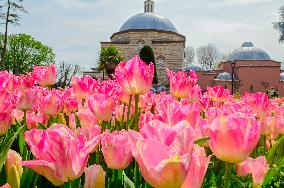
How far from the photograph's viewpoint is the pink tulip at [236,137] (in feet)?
3.25

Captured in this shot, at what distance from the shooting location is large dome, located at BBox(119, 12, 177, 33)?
4709 centimetres

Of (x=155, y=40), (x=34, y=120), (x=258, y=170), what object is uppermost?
(x=155, y=40)

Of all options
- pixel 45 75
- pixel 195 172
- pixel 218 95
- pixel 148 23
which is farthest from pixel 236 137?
pixel 148 23

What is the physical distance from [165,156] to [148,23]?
4720 cm

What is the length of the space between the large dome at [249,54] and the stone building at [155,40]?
6102 millimetres

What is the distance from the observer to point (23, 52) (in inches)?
1788

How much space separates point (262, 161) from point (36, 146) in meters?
0.93

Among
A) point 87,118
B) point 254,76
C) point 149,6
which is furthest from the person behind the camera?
point 149,6

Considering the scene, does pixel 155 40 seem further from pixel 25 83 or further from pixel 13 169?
pixel 13 169

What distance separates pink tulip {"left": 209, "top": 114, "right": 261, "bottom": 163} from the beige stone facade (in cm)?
4333

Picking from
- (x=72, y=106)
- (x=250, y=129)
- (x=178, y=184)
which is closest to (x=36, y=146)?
(x=178, y=184)

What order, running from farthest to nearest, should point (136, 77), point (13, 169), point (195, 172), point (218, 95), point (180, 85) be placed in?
point (218, 95), point (180, 85), point (136, 77), point (13, 169), point (195, 172)

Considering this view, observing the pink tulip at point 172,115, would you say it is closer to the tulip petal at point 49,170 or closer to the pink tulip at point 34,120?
the tulip petal at point 49,170

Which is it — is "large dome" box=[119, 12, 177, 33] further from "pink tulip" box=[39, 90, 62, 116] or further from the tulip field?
the tulip field
